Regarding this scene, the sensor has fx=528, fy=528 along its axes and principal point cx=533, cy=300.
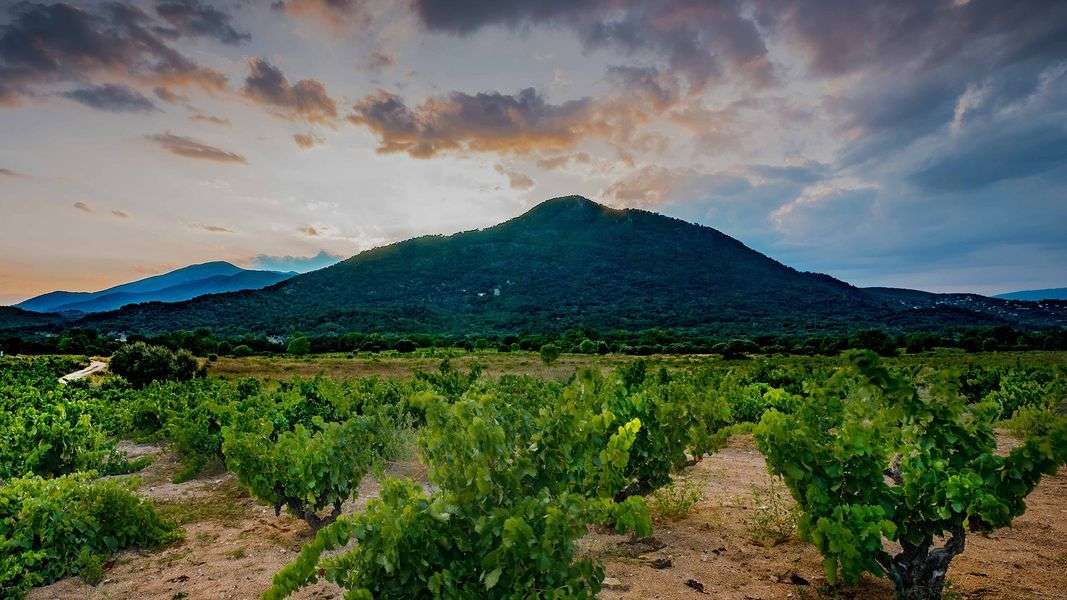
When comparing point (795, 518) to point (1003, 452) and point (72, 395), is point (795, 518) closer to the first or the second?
point (1003, 452)

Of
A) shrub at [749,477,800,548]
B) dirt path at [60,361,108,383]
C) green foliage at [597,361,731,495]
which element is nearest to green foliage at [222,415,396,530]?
green foliage at [597,361,731,495]

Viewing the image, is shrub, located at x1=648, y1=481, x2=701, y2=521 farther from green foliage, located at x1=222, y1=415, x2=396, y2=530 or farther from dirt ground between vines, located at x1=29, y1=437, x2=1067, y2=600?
green foliage, located at x1=222, y1=415, x2=396, y2=530

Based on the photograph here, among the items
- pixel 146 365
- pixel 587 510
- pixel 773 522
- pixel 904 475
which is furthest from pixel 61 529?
pixel 146 365

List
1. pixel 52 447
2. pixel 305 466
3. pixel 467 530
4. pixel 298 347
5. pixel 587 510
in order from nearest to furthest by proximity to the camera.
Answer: pixel 587 510, pixel 467 530, pixel 305 466, pixel 52 447, pixel 298 347

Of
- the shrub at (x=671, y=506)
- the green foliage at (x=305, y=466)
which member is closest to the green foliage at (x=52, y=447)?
the green foliage at (x=305, y=466)

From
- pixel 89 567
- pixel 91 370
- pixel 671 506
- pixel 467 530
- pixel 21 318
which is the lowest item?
pixel 91 370

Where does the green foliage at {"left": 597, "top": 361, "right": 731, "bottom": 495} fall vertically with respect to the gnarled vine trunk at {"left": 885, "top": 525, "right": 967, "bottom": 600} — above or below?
above

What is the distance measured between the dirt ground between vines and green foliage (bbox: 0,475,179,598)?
251 millimetres

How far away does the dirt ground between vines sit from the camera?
6.08m

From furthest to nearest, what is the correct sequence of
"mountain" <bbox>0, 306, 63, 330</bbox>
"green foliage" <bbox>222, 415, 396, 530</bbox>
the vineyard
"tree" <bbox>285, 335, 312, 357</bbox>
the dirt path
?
1. "mountain" <bbox>0, 306, 63, 330</bbox>
2. "tree" <bbox>285, 335, 312, 357</bbox>
3. the dirt path
4. "green foliage" <bbox>222, 415, 396, 530</bbox>
5. the vineyard

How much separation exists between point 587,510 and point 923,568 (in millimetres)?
3916

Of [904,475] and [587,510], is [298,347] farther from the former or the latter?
[904,475]

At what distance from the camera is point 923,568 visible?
17.5 ft

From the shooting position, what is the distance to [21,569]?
6.71 meters
